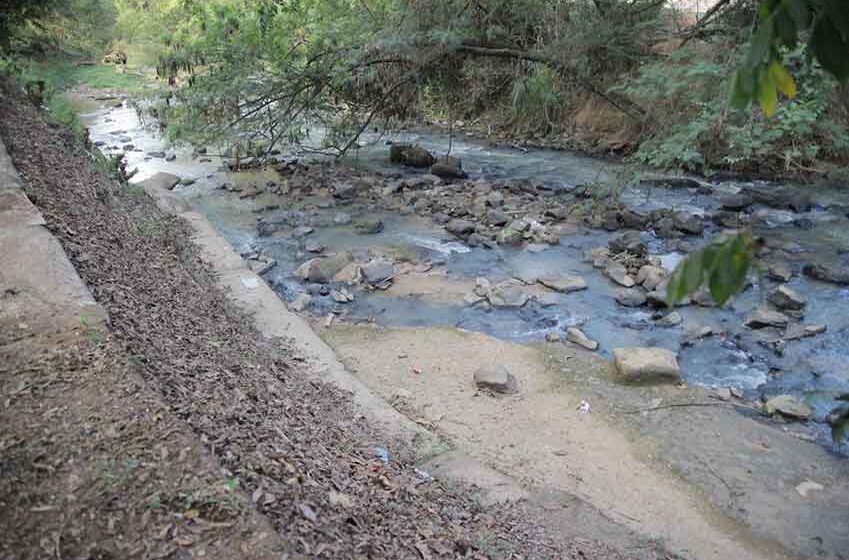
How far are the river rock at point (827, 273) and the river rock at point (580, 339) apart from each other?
3.19m

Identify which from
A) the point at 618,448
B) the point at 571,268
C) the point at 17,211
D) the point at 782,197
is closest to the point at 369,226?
the point at 571,268

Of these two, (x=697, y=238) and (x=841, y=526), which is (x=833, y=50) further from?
(x=697, y=238)

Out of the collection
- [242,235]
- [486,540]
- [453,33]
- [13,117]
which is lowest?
[242,235]

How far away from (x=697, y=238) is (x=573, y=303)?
2.93 m

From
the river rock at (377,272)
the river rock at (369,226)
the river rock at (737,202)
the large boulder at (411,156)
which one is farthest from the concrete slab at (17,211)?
the river rock at (737,202)

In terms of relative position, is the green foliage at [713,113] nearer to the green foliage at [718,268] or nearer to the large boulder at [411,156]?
the large boulder at [411,156]

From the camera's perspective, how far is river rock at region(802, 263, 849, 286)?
7.35m

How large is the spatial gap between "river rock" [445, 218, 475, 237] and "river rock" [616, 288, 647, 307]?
2587 mm

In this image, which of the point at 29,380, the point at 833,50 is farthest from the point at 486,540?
the point at 833,50

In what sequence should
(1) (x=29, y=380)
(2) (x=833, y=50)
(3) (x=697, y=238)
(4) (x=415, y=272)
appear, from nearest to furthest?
(2) (x=833, y=50)
(1) (x=29, y=380)
(4) (x=415, y=272)
(3) (x=697, y=238)

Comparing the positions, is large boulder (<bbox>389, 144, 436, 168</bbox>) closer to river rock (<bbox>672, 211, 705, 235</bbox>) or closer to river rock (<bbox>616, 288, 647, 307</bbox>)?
river rock (<bbox>672, 211, 705, 235</bbox>)

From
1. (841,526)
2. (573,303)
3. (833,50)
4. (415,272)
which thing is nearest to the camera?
(833,50)

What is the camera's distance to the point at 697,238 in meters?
8.97

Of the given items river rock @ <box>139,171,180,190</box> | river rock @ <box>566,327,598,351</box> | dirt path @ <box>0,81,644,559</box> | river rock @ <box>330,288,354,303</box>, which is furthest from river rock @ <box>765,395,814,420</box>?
river rock @ <box>139,171,180,190</box>
